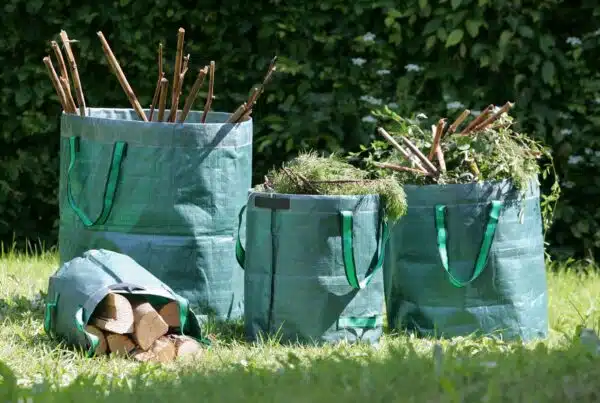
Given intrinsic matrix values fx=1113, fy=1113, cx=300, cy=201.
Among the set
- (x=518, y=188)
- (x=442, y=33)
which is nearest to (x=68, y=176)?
(x=518, y=188)

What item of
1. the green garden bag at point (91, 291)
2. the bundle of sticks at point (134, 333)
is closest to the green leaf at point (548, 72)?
the green garden bag at point (91, 291)

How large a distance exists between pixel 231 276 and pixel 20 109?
2.38 m

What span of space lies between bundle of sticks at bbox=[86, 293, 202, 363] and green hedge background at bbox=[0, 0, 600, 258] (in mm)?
2032

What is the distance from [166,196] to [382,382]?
164 centimetres

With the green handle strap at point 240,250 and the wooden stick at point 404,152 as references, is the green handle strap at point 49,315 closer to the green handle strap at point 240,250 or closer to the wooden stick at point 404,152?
the green handle strap at point 240,250

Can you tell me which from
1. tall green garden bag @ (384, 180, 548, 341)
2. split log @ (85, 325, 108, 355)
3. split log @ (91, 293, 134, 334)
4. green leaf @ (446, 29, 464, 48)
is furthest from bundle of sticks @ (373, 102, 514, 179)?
green leaf @ (446, 29, 464, 48)

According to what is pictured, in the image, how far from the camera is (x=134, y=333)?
3.90m

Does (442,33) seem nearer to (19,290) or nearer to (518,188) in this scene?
(518,188)

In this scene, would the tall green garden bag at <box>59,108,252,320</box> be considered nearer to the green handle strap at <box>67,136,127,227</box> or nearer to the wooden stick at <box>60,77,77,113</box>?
the green handle strap at <box>67,136,127,227</box>

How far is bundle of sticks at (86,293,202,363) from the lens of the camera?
3.85m

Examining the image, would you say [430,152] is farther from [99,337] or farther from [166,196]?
[99,337]

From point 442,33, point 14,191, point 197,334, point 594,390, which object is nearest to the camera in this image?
point 594,390

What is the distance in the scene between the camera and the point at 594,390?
276cm

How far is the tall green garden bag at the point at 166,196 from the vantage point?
4.26 m
